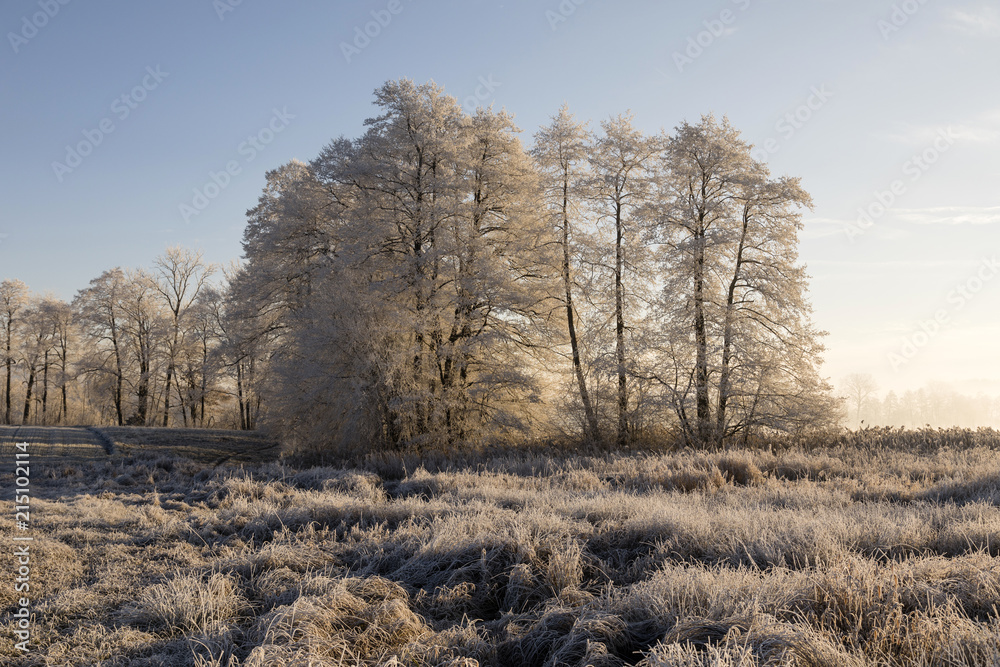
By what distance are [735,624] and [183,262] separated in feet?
142

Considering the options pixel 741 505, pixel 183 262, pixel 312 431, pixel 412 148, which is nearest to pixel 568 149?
pixel 412 148

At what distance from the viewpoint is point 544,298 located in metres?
19.6

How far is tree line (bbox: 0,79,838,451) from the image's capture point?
18.0 meters

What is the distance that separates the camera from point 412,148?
21.0m

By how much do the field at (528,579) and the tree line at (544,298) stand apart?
9.14 metres

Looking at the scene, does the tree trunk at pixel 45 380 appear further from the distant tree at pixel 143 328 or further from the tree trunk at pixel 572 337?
the tree trunk at pixel 572 337

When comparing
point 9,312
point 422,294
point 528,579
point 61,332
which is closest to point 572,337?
point 422,294

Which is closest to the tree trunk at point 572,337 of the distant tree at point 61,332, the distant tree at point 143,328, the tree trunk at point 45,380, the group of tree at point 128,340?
the group of tree at point 128,340

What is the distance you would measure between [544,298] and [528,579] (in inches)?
601

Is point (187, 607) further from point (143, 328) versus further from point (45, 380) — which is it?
point (45, 380)

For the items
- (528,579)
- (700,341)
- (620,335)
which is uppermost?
(620,335)

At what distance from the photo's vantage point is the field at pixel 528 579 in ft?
11.3

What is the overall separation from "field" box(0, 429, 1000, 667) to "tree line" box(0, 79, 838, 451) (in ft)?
30.0

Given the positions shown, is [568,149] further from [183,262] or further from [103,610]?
[183,262]
